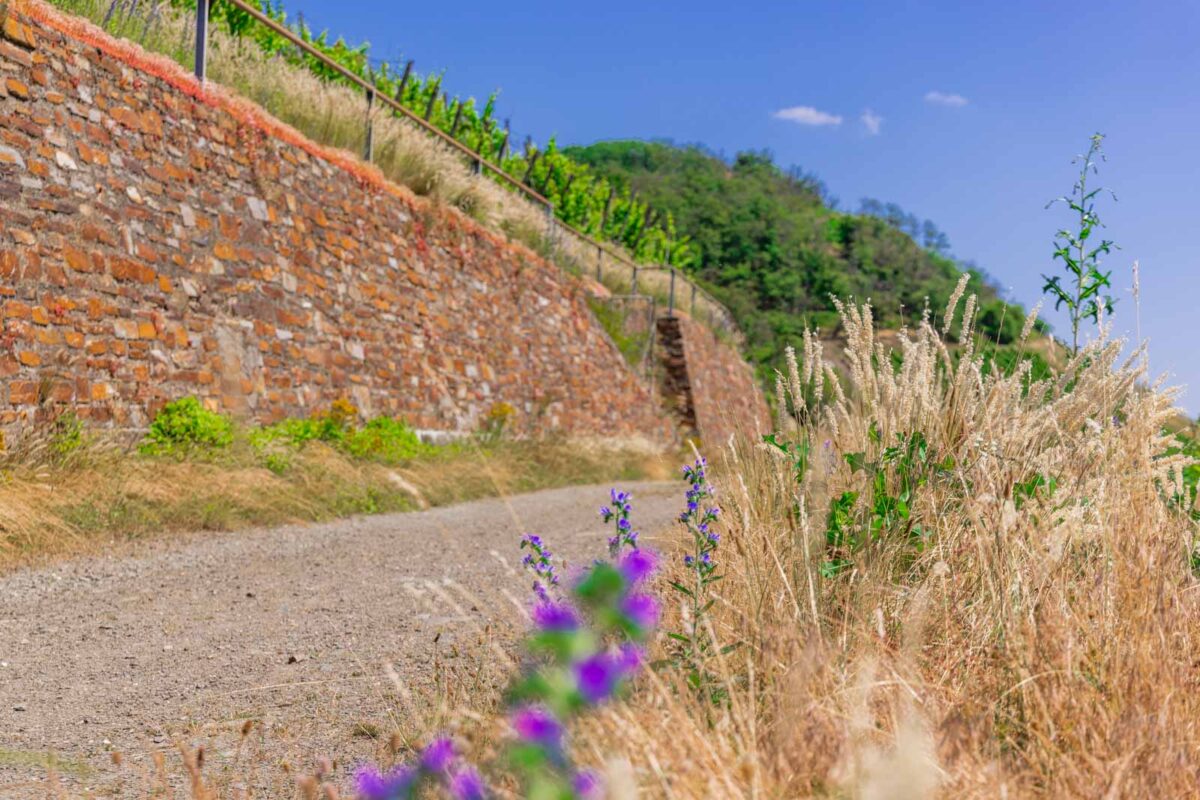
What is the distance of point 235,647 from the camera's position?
4082 millimetres

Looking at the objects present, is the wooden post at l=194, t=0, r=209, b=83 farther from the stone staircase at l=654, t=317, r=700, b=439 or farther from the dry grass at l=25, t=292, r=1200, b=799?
the stone staircase at l=654, t=317, r=700, b=439

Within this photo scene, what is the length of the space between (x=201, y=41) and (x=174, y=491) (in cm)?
556

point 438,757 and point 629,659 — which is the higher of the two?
point 629,659

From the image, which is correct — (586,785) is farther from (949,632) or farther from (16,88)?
(16,88)

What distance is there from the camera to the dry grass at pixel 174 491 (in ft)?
19.3

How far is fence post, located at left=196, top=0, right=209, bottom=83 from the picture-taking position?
10.3m

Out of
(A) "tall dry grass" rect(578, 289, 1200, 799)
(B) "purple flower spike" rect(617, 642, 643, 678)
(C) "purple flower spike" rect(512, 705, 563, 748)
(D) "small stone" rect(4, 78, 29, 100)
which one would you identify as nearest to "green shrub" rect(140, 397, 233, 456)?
(D) "small stone" rect(4, 78, 29, 100)

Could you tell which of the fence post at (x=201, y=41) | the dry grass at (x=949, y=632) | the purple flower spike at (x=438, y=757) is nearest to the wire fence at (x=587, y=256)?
the fence post at (x=201, y=41)

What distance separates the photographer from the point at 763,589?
2742mm

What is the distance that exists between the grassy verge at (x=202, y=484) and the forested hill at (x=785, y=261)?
2121 cm

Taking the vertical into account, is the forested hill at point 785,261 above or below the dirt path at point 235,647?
above

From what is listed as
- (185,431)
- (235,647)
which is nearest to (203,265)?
(185,431)

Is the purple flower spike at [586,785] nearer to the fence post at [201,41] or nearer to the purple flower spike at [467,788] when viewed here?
the purple flower spike at [467,788]

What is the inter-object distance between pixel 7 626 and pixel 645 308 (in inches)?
728
